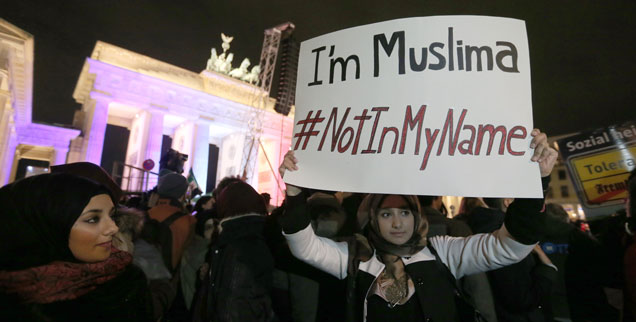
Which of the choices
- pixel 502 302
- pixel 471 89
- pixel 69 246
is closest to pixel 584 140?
pixel 502 302

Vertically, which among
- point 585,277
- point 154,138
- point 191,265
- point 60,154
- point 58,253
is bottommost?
point 191,265

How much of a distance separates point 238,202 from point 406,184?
1493mm

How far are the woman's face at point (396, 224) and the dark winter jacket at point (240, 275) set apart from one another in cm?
99

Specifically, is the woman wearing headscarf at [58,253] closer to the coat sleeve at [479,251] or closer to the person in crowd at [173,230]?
the person in crowd at [173,230]

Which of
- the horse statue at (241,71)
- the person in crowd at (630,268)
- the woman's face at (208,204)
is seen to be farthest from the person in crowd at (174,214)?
the horse statue at (241,71)

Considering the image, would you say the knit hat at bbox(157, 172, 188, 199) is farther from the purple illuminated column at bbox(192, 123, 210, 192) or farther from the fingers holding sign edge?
the purple illuminated column at bbox(192, 123, 210, 192)

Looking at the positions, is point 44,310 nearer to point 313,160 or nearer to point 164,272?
point 164,272

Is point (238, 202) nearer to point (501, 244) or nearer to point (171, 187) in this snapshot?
point (171, 187)

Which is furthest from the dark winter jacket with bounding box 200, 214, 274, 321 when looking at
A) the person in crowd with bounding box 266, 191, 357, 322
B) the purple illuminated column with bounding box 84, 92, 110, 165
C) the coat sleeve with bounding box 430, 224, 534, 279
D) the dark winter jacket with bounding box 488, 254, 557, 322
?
the purple illuminated column with bounding box 84, 92, 110, 165

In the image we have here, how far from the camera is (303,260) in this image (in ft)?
6.16

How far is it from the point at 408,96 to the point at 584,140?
3032 mm

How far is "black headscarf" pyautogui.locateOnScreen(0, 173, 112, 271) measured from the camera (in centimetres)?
140

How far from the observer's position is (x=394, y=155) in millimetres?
1566

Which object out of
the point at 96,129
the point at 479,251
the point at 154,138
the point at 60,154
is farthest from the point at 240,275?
the point at 60,154
